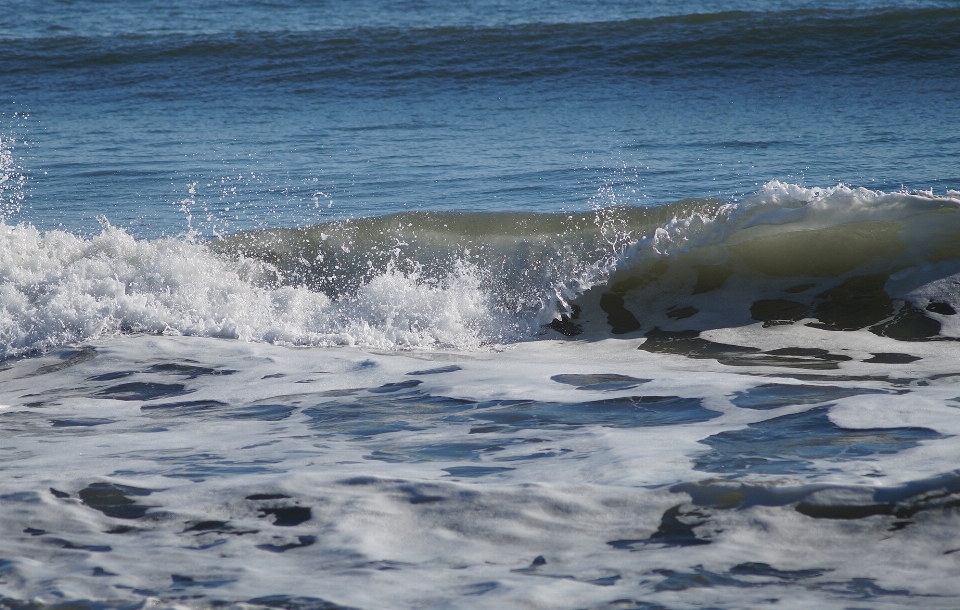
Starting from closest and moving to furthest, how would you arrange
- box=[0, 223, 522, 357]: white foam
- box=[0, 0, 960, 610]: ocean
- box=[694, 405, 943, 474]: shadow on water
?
box=[0, 0, 960, 610]: ocean < box=[694, 405, 943, 474]: shadow on water < box=[0, 223, 522, 357]: white foam

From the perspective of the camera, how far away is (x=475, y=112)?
11.5 metres

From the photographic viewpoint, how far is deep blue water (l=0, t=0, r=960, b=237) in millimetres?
7828

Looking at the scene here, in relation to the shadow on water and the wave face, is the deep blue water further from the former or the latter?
the shadow on water

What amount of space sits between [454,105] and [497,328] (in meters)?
6.95

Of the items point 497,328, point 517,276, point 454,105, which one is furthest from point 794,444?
point 454,105

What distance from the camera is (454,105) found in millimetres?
11953

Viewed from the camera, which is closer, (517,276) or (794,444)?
(794,444)

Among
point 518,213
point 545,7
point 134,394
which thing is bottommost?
point 134,394

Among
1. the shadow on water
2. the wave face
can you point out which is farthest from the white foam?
the shadow on water

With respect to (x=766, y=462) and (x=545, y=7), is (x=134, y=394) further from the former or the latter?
(x=545, y=7)

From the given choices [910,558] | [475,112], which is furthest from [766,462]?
[475,112]

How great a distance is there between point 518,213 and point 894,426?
4.13m

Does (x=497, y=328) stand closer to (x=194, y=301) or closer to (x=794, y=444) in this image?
(x=194, y=301)

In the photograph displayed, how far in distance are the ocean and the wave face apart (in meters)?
0.03
